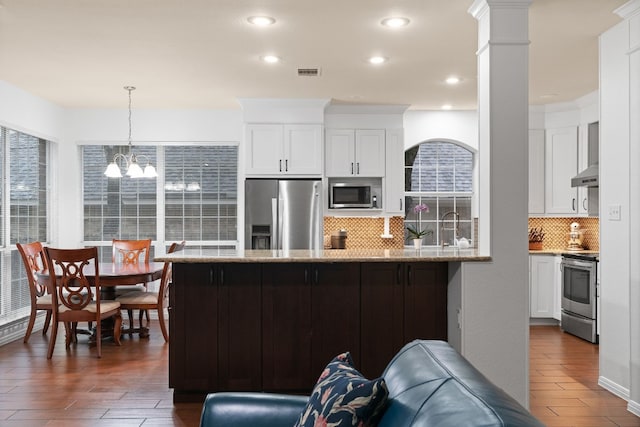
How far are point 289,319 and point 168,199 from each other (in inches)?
161

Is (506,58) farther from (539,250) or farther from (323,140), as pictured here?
(539,250)

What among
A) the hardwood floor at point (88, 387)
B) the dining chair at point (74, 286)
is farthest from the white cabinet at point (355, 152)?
the dining chair at point (74, 286)

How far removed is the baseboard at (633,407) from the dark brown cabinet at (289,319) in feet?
4.04

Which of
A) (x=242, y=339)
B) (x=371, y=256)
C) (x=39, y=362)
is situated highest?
(x=371, y=256)

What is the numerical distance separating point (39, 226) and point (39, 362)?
7.54 ft

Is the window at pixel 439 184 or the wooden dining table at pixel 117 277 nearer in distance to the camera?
the wooden dining table at pixel 117 277

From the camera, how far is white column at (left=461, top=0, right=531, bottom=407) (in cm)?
368

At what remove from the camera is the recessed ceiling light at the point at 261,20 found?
4.07 m

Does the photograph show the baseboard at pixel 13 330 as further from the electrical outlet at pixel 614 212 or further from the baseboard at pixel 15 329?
the electrical outlet at pixel 614 212

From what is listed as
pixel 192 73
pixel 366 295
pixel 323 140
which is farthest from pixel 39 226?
pixel 366 295

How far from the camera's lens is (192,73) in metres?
5.62

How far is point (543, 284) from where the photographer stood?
7.00 meters

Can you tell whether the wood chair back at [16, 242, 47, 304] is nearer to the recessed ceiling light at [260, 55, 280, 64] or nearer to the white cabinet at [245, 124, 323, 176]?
the white cabinet at [245, 124, 323, 176]

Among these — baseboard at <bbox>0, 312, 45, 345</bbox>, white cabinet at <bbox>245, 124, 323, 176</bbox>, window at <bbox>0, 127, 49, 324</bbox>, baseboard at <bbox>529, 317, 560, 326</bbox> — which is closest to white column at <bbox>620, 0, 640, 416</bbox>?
baseboard at <bbox>529, 317, 560, 326</bbox>
